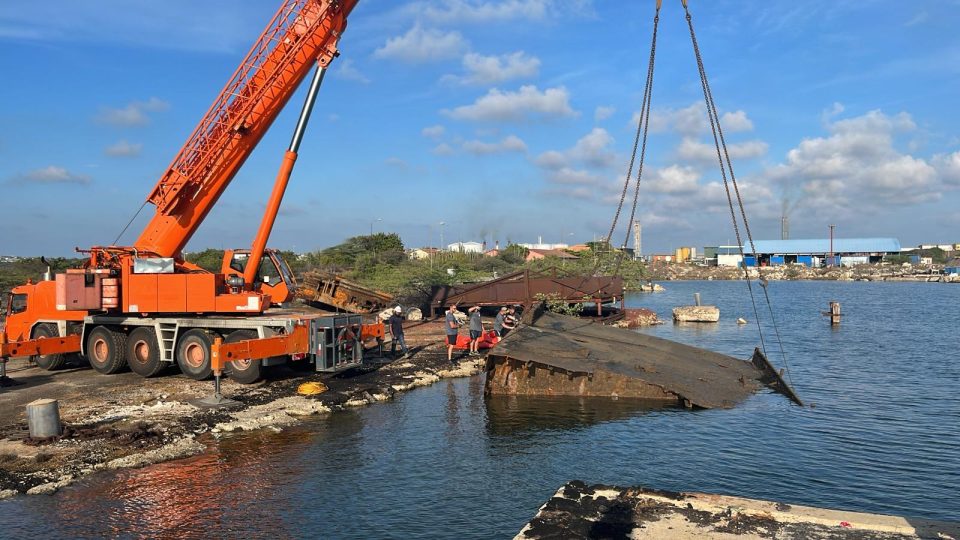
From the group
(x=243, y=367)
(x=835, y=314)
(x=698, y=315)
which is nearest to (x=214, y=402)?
(x=243, y=367)

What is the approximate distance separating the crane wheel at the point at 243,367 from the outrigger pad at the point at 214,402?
1.69 m

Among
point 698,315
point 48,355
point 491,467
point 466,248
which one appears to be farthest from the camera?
point 466,248

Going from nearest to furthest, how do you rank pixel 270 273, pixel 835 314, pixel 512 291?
pixel 270 273 < pixel 512 291 < pixel 835 314

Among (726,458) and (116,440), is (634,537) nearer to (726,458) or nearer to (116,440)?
(726,458)

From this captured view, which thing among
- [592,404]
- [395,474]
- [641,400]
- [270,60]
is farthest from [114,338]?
[641,400]

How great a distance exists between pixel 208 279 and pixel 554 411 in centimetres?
871

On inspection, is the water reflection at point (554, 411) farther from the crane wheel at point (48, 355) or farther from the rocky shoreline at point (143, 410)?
the crane wheel at point (48, 355)

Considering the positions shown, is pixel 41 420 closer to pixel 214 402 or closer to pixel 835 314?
pixel 214 402

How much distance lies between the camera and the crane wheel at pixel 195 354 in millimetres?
15570

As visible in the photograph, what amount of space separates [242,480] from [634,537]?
581 centimetres

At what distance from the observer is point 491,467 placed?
10195mm

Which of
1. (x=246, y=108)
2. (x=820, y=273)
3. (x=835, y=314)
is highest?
(x=246, y=108)

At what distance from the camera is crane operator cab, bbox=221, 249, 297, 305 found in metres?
16.8

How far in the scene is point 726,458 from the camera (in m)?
10.7
